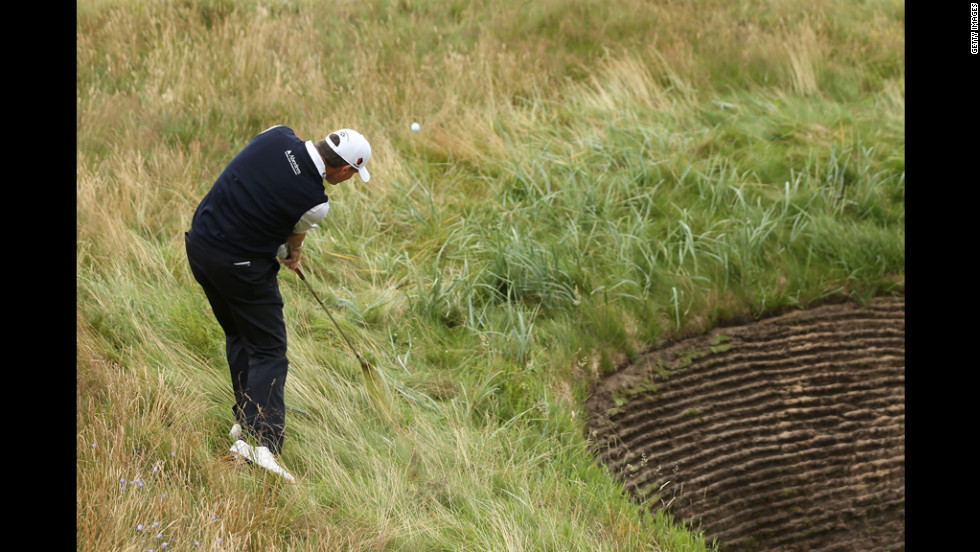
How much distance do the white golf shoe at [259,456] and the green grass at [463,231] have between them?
0.35 ft

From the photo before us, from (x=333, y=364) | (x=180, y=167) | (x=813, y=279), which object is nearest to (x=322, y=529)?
(x=333, y=364)

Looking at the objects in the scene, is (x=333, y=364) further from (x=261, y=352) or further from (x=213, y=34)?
(x=213, y=34)

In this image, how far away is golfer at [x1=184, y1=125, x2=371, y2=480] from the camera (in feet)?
11.8

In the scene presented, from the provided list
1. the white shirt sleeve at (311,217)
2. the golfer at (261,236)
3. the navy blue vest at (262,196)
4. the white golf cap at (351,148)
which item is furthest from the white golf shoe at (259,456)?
the white golf cap at (351,148)

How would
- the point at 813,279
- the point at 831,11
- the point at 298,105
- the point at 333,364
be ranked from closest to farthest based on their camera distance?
the point at 333,364 → the point at 813,279 → the point at 298,105 → the point at 831,11

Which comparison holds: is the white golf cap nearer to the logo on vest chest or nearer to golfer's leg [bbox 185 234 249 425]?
the logo on vest chest

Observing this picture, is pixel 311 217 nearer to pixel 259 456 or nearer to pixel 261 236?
pixel 261 236

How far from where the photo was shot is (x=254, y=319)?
3.76 meters

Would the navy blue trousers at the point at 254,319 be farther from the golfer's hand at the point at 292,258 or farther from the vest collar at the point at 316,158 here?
the vest collar at the point at 316,158

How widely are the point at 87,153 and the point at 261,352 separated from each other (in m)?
3.52

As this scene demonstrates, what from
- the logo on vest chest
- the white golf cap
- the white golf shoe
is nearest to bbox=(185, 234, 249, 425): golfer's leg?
the white golf shoe

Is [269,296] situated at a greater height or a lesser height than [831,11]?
greater

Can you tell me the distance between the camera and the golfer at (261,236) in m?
3.59

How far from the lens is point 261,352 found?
3.83 m
